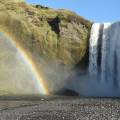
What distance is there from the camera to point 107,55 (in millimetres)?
90375

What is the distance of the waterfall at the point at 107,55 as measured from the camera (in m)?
89.1

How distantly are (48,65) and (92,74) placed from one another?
9.72 metres

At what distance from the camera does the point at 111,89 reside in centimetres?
8969

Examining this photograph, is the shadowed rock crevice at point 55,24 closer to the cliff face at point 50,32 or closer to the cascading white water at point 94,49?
the cliff face at point 50,32

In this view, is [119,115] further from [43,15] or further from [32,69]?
[43,15]

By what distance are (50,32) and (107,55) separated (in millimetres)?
14371

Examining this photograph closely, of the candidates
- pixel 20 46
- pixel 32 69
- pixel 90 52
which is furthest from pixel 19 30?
pixel 90 52

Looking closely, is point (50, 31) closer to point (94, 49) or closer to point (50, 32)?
point (50, 32)

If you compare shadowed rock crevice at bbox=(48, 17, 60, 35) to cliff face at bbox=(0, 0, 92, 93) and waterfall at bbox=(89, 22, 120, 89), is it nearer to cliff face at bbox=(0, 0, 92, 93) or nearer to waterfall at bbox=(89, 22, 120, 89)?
cliff face at bbox=(0, 0, 92, 93)

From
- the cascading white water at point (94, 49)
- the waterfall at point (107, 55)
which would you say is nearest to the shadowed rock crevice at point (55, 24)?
the cascading white water at point (94, 49)

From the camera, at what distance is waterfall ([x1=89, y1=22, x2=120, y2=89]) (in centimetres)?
8912

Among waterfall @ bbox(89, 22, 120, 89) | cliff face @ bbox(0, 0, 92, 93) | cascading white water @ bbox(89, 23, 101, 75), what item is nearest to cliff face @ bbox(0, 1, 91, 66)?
cliff face @ bbox(0, 0, 92, 93)

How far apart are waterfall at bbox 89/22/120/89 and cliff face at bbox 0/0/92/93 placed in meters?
2.73

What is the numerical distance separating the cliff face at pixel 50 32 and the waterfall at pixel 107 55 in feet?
8.96
